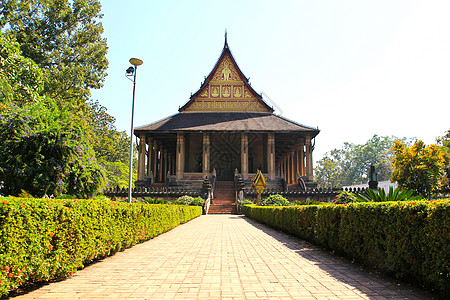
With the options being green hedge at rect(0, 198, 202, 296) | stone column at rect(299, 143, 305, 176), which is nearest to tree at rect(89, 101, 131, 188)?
stone column at rect(299, 143, 305, 176)

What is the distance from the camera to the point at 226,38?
111 feet

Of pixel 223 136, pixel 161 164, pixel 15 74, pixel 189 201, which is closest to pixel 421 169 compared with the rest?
pixel 223 136

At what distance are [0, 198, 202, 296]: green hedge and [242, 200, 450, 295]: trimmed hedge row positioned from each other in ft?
14.4

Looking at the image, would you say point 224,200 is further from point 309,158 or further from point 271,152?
point 309,158

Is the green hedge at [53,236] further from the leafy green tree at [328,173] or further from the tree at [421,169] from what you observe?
the leafy green tree at [328,173]

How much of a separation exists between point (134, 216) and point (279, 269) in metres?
3.72

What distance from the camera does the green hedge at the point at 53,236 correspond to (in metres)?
3.52

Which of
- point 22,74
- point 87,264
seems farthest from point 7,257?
point 22,74

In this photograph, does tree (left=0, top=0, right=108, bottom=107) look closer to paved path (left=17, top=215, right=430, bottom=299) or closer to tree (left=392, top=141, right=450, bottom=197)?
paved path (left=17, top=215, right=430, bottom=299)

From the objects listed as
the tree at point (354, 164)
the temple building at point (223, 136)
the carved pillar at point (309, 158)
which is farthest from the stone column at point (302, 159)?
the tree at point (354, 164)

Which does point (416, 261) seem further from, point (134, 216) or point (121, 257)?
point (134, 216)

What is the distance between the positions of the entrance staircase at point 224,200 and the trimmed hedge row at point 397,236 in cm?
1569

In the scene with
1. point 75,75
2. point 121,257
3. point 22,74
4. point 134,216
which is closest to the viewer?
point 121,257

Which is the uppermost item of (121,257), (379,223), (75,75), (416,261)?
(75,75)
